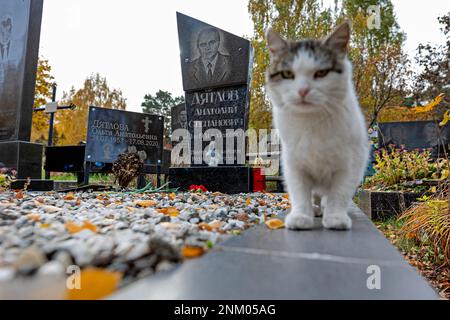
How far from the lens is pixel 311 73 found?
146cm

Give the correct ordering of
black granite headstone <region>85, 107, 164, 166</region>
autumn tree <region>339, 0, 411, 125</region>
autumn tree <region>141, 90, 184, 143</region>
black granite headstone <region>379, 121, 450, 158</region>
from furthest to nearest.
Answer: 1. autumn tree <region>141, 90, 184, 143</region>
2. autumn tree <region>339, 0, 411, 125</region>
3. black granite headstone <region>379, 121, 450, 158</region>
4. black granite headstone <region>85, 107, 164, 166</region>

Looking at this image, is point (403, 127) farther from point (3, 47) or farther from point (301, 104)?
point (3, 47)

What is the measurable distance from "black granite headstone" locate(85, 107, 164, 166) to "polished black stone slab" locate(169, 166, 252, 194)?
9.78 ft

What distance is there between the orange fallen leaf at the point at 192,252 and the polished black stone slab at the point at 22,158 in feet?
20.1

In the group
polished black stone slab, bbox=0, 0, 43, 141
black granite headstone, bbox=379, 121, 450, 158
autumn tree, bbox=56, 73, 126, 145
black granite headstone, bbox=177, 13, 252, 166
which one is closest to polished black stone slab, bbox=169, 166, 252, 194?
black granite headstone, bbox=177, 13, 252, 166

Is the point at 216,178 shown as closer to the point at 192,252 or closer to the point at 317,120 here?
the point at 317,120

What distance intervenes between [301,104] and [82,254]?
112 centimetres

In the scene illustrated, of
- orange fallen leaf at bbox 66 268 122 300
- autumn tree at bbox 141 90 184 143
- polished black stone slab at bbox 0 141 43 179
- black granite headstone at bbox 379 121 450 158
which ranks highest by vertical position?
autumn tree at bbox 141 90 184 143

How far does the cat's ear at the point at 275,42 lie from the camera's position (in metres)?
1.59

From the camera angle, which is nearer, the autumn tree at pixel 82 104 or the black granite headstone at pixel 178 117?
the black granite headstone at pixel 178 117

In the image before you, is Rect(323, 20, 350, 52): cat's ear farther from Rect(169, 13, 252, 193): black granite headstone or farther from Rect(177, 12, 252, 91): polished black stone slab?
Rect(177, 12, 252, 91): polished black stone slab

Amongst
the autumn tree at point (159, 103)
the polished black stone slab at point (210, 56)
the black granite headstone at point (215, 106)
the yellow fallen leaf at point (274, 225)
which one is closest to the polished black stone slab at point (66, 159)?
the black granite headstone at point (215, 106)

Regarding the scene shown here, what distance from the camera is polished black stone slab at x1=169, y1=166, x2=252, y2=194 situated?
5090mm

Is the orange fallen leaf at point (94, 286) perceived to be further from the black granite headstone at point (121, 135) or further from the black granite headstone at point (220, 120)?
the black granite headstone at point (121, 135)
